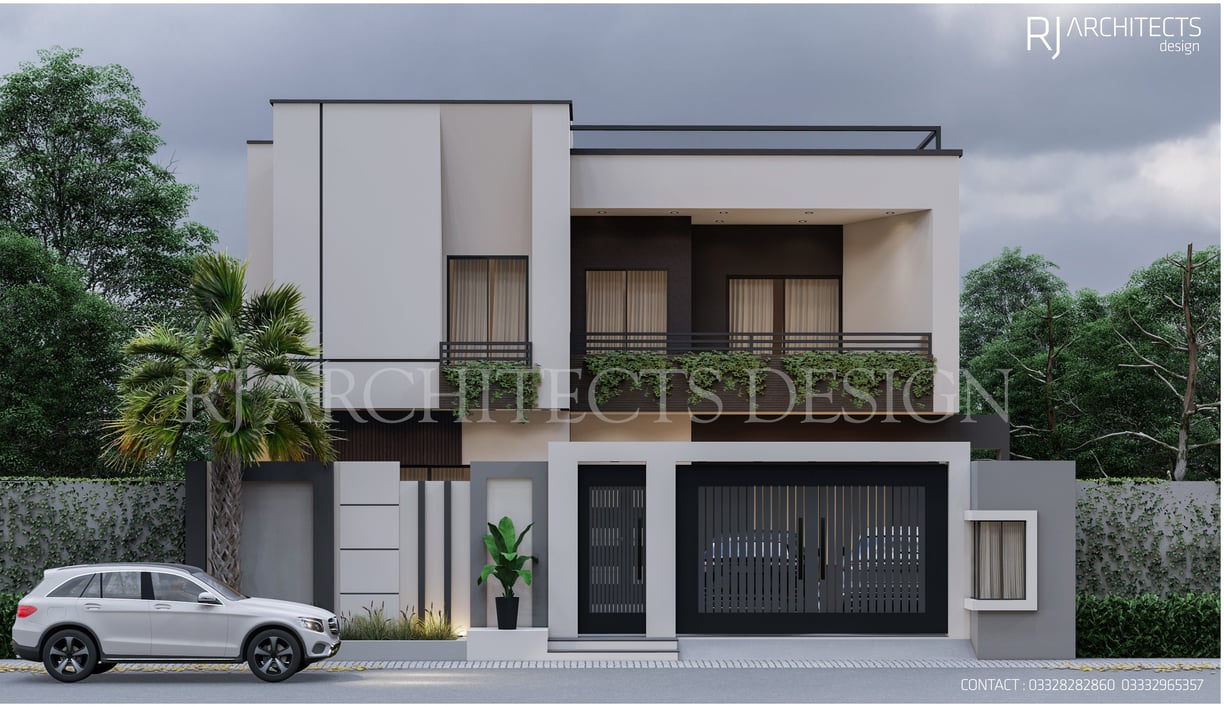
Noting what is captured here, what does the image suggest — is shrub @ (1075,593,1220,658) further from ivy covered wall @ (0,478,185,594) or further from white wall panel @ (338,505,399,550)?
ivy covered wall @ (0,478,185,594)

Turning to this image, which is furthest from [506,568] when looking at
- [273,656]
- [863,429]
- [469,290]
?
[863,429]

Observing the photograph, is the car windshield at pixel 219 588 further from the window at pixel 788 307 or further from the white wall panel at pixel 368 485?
the window at pixel 788 307

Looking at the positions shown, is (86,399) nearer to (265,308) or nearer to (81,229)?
(81,229)

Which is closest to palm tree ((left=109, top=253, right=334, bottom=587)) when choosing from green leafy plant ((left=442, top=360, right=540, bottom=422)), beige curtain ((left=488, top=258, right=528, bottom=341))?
green leafy plant ((left=442, top=360, right=540, bottom=422))

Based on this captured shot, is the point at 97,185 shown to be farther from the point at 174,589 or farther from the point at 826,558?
the point at 826,558

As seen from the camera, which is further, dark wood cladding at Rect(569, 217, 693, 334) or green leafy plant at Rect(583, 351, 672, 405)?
dark wood cladding at Rect(569, 217, 693, 334)

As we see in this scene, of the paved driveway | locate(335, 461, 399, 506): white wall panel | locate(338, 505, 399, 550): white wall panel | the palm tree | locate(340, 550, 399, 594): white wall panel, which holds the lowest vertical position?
the paved driveway

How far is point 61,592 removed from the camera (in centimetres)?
1298

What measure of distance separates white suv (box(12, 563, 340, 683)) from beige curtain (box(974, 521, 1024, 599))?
28.4 feet

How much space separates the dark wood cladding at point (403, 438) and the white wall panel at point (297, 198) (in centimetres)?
203

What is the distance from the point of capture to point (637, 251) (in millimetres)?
24250

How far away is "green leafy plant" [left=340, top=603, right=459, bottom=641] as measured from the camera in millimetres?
14727

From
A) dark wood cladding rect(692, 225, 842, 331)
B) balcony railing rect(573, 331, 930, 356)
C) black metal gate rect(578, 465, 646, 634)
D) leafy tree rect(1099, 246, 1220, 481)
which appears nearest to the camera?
black metal gate rect(578, 465, 646, 634)

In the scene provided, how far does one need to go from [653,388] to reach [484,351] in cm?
349
